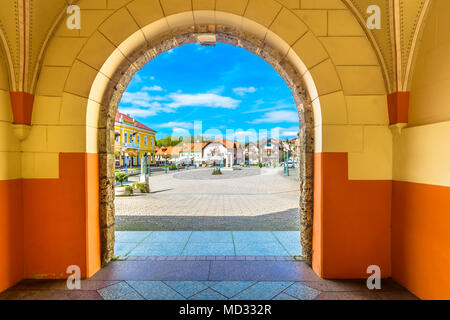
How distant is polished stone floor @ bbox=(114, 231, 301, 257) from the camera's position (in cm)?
375

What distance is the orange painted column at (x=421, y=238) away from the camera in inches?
92.4

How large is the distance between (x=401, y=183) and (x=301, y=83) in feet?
6.89

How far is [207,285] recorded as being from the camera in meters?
2.80

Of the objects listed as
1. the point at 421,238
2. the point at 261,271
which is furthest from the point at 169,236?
the point at 421,238

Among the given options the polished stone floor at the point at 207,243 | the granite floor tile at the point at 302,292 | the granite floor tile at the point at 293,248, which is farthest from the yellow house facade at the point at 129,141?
the granite floor tile at the point at 302,292

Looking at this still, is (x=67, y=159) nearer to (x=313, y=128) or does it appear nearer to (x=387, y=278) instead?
(x=313, y=128)

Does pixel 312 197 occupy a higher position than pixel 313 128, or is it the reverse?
pixel 313 128

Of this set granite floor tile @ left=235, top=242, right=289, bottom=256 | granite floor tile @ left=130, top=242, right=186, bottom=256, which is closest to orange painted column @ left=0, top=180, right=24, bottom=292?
granite floor tile @ left=130, top=242, right=186, bottom=256

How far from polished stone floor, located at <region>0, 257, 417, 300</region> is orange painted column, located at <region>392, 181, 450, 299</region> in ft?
0.86

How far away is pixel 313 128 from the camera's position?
323cm

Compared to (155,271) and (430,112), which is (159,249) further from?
(430,112)

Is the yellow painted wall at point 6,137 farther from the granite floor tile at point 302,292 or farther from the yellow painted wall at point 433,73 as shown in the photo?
the yellow painted wall at point 433,73
